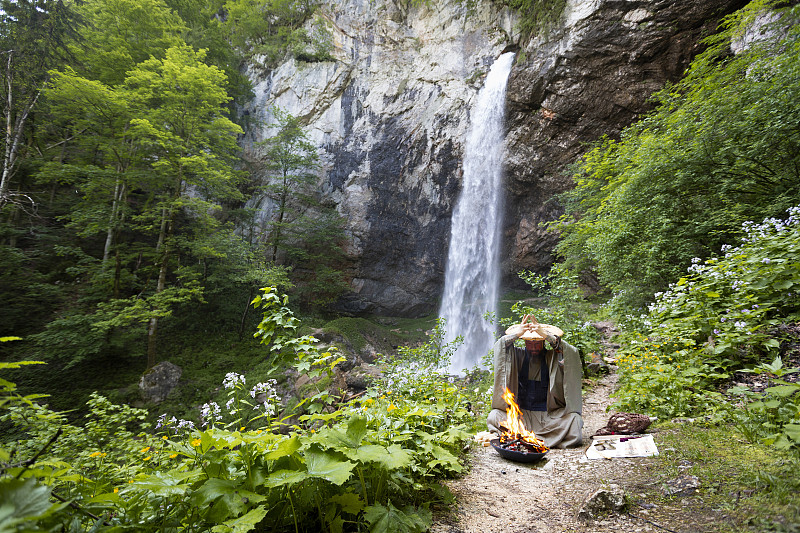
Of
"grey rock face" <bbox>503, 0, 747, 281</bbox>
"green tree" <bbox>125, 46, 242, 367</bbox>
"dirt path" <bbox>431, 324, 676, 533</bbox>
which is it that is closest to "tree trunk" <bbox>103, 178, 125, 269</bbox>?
"green tree" <bbox>125, 46, 242, 367</bbox>

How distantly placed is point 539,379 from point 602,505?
2.03 m

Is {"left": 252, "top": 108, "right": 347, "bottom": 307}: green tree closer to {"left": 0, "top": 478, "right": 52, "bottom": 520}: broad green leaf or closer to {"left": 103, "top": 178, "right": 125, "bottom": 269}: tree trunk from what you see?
{"left": 103, "top": 178, "right": 125, "bottom": 269}: tree trunk

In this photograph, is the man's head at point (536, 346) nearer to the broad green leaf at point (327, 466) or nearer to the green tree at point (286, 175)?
the broad green leaf at point (327, 466)

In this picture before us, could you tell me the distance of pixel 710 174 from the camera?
17.2 feet

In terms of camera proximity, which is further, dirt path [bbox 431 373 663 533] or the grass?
dirt path [bbox 431 373 663 533]

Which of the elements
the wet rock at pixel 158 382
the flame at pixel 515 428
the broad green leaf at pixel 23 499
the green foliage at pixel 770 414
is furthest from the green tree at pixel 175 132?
the green foliage at pixel 770 414

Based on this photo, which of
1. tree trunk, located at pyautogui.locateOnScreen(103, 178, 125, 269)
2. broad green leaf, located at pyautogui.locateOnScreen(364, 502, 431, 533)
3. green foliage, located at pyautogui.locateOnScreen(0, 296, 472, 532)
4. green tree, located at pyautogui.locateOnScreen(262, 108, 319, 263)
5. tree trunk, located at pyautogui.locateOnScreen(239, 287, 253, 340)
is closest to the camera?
green foliage, located at pyautogui.locateOnScreen(0, 296, 472, 532)

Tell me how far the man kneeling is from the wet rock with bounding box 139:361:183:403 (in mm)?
9476

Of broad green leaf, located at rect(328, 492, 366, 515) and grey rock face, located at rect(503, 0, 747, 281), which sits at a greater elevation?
grey rock face, located at rect(503, 0, 747, 281)

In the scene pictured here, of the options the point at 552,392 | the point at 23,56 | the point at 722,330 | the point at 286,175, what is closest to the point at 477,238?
the point at 286,175

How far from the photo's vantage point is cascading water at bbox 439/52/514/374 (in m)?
13.7

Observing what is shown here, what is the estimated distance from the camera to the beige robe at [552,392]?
3.32 metres

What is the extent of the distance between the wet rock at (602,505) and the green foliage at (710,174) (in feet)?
15.7

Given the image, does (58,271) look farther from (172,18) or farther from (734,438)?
(734,438)
